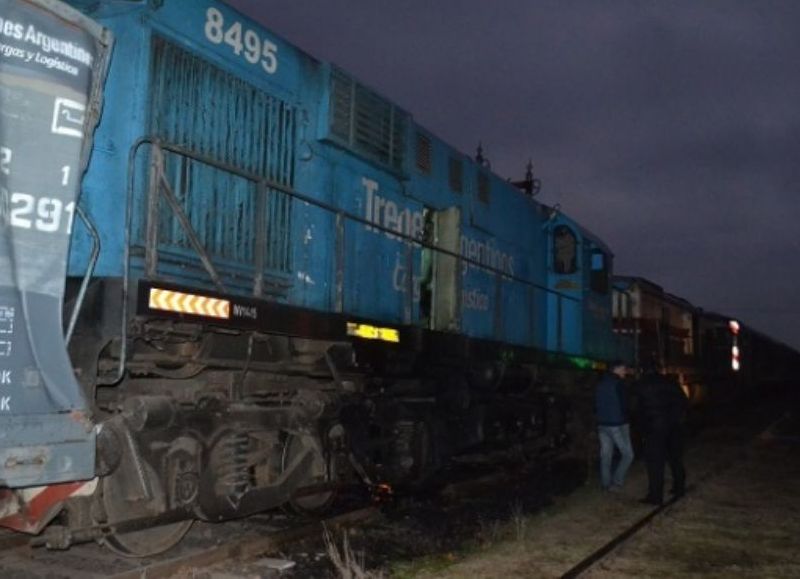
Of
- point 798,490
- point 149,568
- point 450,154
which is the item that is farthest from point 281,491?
point 798,490

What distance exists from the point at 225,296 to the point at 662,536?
461 centimetres

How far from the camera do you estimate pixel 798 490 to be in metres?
10.1

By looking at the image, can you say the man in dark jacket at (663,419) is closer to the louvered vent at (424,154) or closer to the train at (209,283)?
the train at (209,283)

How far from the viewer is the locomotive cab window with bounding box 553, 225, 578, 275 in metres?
12.3

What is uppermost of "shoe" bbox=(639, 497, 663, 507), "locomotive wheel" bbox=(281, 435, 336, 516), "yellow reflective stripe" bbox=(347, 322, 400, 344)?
"yellow reflective stripe" bbox=(347, 322, 400, 344)

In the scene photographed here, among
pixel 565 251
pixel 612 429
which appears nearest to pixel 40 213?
pixel 612 429

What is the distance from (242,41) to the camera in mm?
6184

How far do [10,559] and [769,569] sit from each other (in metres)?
5.53

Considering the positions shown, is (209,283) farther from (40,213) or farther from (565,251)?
(565,251)

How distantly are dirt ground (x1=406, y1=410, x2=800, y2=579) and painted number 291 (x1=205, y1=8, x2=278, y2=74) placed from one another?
4015 millimetres

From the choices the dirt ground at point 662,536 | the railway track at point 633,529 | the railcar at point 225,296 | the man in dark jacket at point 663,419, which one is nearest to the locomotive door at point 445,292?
the railcar at point 225,296

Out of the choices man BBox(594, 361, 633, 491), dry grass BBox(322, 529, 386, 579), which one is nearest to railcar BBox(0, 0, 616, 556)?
dry grass BBox(322, 529, 386, 579)

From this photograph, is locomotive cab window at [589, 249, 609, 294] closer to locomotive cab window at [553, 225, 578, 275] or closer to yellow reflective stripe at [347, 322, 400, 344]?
locomotive cab window at [553, 225, 578, 275]

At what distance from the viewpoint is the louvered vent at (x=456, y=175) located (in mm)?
9500
